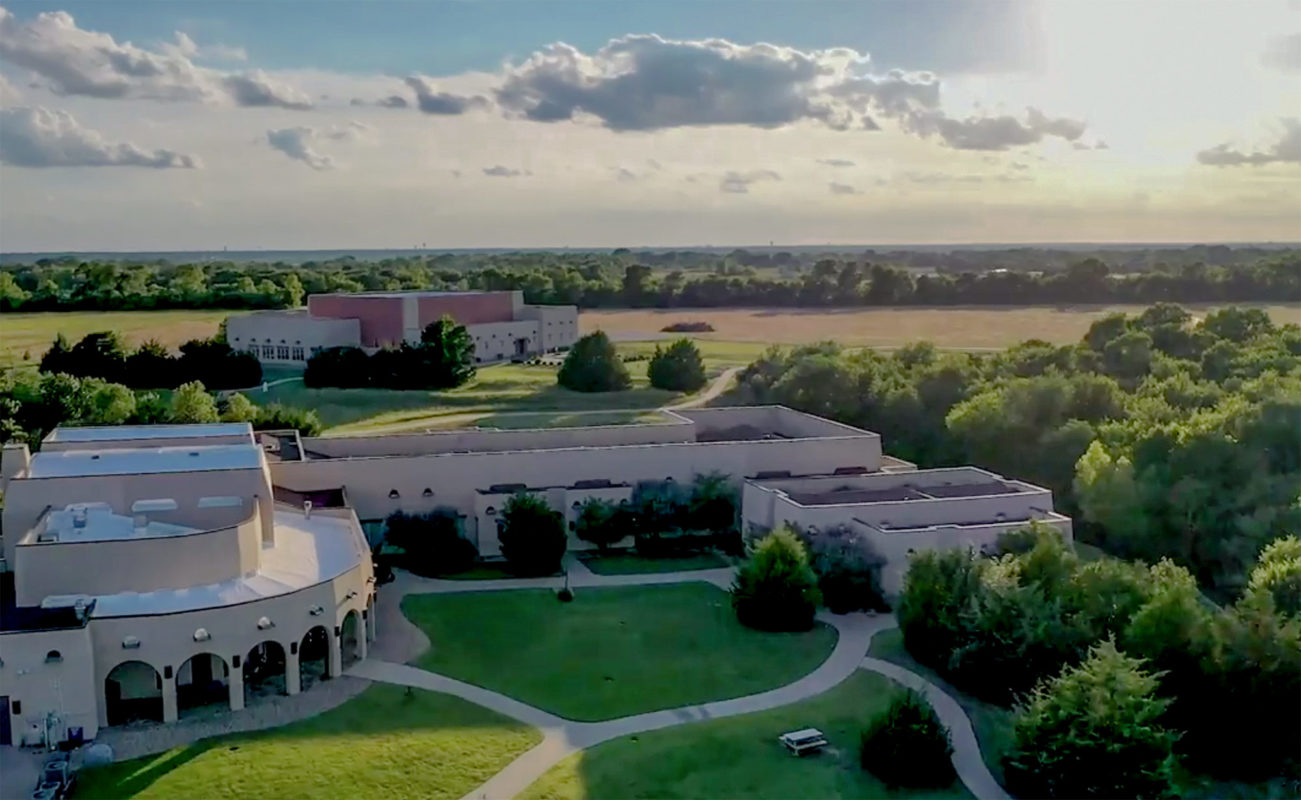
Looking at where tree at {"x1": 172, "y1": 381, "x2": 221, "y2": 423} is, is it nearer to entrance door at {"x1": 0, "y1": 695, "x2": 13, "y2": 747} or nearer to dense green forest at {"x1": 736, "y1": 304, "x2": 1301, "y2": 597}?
entrance door at {"x1": 0, "y1": 695, "x2": 13, "y2": 747}

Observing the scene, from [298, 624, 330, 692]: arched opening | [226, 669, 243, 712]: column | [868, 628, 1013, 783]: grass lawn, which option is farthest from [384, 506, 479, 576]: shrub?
[868, 628, 1013, 783]: grass lawn

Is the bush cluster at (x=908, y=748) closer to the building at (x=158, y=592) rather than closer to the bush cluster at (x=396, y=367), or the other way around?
the building at (x=158, y=592)

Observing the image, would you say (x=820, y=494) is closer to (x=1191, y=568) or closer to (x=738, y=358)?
(x=1191, y=568)

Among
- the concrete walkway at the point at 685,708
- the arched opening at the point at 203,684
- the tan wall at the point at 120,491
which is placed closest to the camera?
the concrete walkway at the point at 685,708

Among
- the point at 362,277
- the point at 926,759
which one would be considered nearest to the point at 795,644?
the point at 926,759

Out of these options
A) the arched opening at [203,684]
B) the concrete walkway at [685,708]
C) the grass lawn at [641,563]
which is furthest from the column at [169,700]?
the grass lawn at [641,563]

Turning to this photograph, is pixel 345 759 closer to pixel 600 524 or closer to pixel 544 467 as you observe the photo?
pixel 600 524
